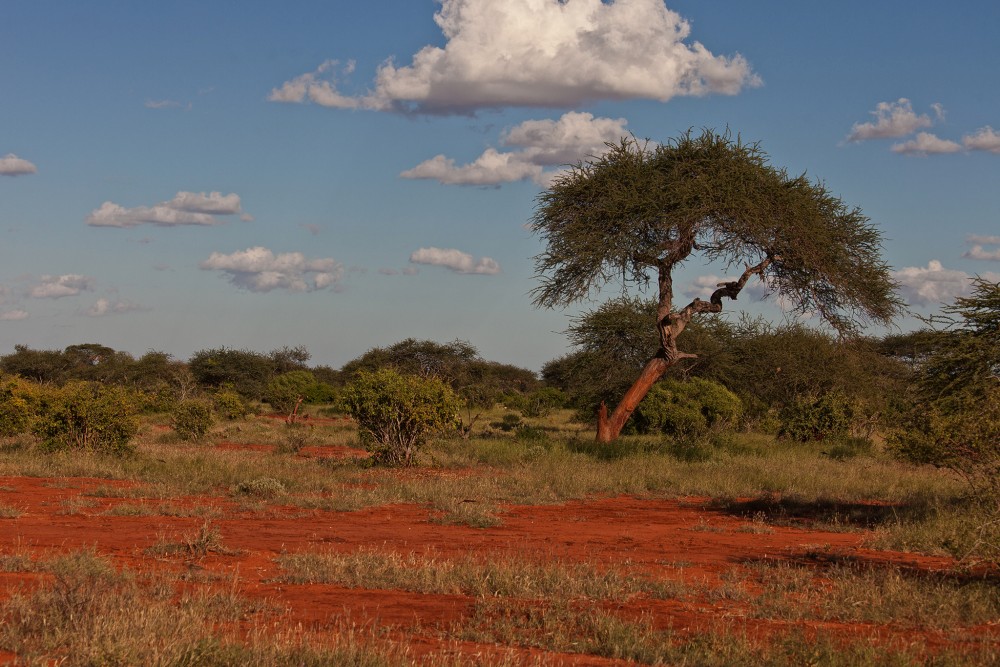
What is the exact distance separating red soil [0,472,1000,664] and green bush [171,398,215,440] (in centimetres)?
1095

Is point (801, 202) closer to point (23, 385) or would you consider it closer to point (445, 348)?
point (23, 385)

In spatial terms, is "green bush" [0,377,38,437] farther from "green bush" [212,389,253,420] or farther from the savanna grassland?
"green bush" [212,389,253,420]

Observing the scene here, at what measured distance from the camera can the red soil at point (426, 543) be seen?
7609mm

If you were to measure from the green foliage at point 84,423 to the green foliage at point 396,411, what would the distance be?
16.5ft

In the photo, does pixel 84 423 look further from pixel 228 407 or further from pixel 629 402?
pixel 228 407

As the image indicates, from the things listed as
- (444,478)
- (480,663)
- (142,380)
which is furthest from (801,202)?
(142,380)

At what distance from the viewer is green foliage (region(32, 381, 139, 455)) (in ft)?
65.9

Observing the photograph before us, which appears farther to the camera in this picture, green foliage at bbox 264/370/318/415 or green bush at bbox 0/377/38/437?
green foliage at bbox 264/370/318/415

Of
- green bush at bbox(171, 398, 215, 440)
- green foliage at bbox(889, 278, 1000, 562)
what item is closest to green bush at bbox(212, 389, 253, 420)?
green bush at bbox(171, 398, 215, 440)

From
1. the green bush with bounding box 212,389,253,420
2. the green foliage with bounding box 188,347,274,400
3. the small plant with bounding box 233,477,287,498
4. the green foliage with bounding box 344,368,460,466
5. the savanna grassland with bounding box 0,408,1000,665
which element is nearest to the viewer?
the savanna grassland with bounding box 0,408,1000,665

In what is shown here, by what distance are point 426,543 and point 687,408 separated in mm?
18021

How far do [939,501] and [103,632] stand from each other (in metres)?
13.2

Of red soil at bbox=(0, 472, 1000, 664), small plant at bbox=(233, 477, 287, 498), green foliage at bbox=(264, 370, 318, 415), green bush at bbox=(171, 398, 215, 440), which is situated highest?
green foliage at bbox=(264, 370, 318, 415)

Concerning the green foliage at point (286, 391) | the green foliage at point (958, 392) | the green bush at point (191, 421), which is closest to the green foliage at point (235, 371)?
the green foliage at point (286, 391)
